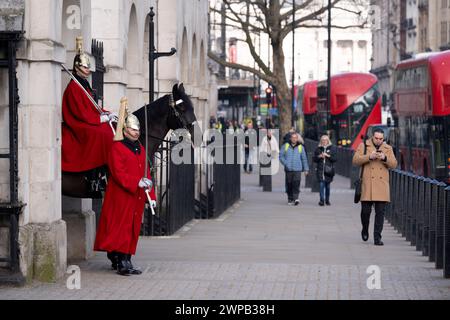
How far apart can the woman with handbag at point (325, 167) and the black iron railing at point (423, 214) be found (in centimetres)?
404

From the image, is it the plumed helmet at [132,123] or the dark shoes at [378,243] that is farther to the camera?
the dark shoes at [378,243]

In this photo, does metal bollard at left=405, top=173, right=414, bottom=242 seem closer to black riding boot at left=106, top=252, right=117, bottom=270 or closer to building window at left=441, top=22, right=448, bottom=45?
black riding boot at left=106, top=252, right=117, bottom=270

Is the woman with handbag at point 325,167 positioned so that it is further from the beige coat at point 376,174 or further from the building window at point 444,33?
the building window at point 444,33

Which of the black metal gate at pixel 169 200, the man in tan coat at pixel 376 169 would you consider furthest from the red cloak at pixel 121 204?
the man in tan coat at pixel 376 169

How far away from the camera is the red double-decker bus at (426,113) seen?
3106 cm

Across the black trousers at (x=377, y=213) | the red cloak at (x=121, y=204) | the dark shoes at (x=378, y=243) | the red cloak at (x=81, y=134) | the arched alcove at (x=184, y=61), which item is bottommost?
the dark shoes at (x=378, y=243)

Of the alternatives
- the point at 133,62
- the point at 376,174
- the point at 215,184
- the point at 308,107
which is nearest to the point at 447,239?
the point at 376,174

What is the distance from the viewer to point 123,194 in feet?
45.3

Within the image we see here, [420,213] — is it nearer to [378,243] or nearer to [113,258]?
[378,243]

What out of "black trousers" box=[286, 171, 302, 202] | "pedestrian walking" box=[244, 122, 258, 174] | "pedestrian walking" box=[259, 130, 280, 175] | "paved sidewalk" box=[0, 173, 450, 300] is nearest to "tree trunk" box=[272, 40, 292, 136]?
"pedestrian walking" box=[244, 122, 258, 174]

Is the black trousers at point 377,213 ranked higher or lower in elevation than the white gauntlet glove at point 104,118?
lower

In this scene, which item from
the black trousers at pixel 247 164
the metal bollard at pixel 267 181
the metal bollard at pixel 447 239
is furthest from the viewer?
the black trousers at pixel 247 164

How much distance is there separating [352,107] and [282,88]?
2992mm

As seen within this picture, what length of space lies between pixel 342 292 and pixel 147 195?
Answer: 2491 mm
